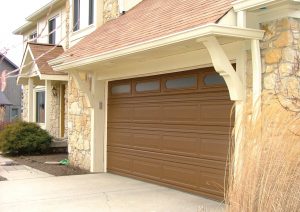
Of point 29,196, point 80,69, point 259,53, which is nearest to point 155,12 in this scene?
point 80,69

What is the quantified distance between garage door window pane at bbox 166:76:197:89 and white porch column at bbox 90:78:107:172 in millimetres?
2889

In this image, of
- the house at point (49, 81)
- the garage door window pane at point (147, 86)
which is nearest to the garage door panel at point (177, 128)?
the garage door window pane at point (147, 86)

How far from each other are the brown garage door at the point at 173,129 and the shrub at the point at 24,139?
5.32 meters

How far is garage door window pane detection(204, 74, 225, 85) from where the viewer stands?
7727mm

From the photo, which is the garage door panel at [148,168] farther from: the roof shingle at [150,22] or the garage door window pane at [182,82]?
the roof shingle at [150,22]

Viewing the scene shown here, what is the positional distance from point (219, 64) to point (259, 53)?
60 centimetres

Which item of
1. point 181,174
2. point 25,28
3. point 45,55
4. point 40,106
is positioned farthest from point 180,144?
point 25,28

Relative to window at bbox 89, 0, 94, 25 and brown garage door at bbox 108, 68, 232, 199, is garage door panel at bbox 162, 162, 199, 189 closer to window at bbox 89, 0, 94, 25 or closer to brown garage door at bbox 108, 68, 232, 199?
brown garage door at bbox 108, 68, 232, 199

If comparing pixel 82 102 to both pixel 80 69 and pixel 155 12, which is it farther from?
pixel 155 12

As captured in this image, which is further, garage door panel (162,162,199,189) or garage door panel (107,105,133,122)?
garage door panel (107,105,133,122)

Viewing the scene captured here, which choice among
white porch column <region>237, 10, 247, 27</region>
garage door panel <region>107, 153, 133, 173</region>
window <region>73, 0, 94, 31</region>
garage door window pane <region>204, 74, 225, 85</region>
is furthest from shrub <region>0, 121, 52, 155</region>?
white porch column <region>237, 10, 247, 27</region>

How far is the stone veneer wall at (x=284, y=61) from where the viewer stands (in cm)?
616

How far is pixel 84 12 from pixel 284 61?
8.66 metres

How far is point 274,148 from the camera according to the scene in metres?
4.28
